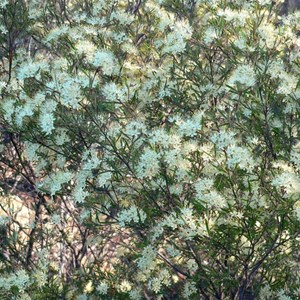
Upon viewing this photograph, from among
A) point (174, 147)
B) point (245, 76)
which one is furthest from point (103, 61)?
point (245, 76)

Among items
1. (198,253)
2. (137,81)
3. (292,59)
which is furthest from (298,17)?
(198,253)

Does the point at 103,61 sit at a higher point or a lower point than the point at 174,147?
higher

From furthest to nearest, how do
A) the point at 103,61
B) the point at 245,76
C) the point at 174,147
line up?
the point at 103,61
the point at 245,76
the point at 174,147

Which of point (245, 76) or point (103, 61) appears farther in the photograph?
point (103, 61)

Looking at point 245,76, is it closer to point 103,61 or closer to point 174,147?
point 174,147

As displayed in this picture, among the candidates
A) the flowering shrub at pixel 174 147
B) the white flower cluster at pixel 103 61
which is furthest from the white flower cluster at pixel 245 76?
the white flower cluster at pixel 103 61

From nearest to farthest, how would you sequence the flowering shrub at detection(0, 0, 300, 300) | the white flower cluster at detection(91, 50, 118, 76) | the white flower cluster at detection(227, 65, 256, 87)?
the flowering shrub at detection(0, 0, 300, 300) → the white flower cluster at detection(227, 65, 256, 87) → the white flower cluster at detection(91, 50, 118, 76)

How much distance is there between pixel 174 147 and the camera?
3287 mm

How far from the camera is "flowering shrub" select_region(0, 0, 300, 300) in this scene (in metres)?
3.26

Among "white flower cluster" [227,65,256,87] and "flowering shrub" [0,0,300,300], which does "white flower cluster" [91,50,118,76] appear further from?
"white flower cluster" [227,65,256,87]

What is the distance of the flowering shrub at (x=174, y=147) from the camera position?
326 cm

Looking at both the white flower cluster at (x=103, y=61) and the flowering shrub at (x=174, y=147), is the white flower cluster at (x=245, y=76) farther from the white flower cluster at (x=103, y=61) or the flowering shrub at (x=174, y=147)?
→ the white flower cluster at (x=103, y=61)

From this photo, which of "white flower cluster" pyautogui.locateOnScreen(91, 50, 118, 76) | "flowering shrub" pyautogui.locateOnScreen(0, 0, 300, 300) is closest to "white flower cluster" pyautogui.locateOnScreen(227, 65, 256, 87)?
"flowering shrub" pyautogui.locateOnScreen(0, 0, 300, 300)

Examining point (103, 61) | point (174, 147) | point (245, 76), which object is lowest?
point (174, 147)
